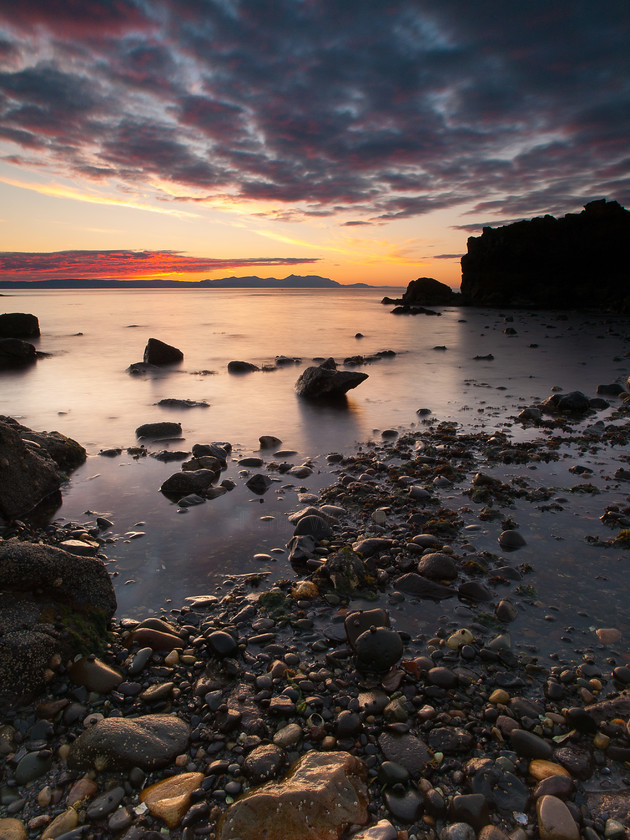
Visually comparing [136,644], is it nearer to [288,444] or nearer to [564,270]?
[288,444]

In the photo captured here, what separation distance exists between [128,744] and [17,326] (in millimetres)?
30305

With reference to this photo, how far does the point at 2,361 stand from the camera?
66.8 ft

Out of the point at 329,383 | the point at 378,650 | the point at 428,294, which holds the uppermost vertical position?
the point at 428,294

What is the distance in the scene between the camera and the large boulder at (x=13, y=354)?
20.5m

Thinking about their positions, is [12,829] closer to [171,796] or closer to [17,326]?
[171,796]

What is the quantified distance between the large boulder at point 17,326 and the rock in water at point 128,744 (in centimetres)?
2921

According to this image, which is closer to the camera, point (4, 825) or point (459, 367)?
point (4, 825)

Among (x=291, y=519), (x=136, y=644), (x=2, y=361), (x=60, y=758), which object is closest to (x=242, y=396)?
(x=291, y=519)

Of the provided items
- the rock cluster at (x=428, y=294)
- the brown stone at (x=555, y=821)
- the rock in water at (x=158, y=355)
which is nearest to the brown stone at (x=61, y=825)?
the brown stone at (x=555, y=821)

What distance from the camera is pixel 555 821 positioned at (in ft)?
7.69

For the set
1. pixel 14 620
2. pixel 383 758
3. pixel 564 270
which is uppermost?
pixel 564 270

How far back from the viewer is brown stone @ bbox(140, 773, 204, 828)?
243 cm

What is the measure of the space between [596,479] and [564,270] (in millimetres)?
80839

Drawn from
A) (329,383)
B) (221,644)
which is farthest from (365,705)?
(329,383)
